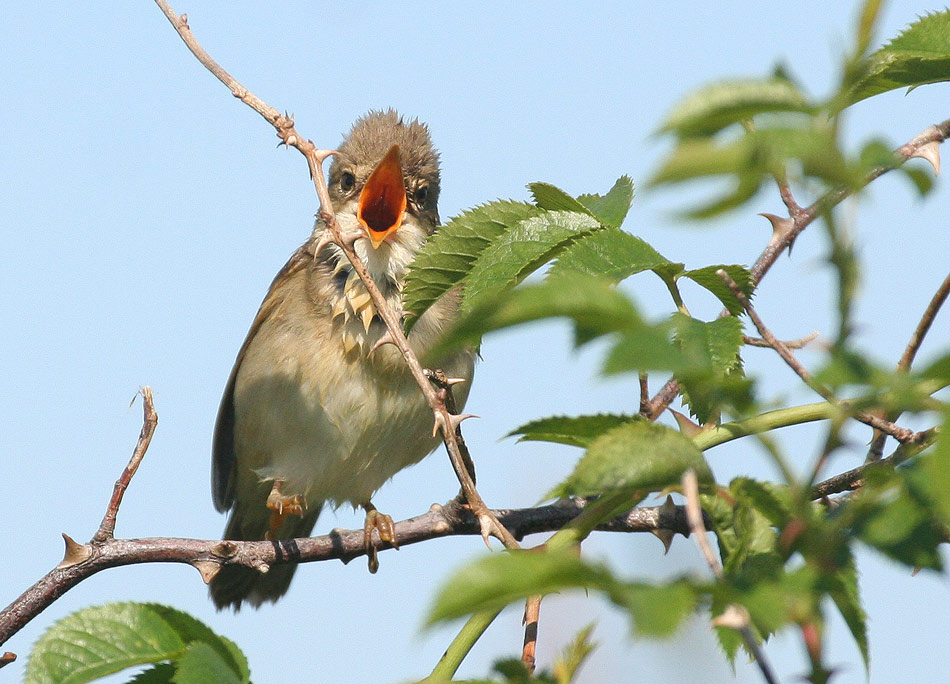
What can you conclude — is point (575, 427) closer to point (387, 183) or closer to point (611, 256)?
point (611, 256)

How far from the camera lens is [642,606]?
0.77m

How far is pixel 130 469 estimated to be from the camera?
7.38 ft

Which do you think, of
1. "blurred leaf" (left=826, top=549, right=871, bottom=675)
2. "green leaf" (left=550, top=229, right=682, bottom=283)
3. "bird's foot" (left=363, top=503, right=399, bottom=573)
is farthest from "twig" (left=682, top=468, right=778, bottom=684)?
"bird's foot" (left=363, top=503, right=399, bottom=573)

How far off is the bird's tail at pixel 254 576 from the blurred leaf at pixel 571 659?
440cm

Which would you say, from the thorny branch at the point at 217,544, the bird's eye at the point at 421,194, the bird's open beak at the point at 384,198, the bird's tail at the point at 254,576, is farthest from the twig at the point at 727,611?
the bird's tail at the point at 254,576

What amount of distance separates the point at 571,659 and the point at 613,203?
3.77ft

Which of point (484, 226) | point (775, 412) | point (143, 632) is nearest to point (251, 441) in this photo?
point (484, 226)

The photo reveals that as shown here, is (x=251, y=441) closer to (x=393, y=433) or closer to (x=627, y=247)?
(x=393, y=433)

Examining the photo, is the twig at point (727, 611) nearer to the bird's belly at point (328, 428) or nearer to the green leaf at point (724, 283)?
the green leaf at point (724, 283)

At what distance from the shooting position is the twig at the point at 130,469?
2248mm

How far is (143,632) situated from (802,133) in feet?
3.74

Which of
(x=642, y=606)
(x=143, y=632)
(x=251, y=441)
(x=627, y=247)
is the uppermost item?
(x=251, y=441)

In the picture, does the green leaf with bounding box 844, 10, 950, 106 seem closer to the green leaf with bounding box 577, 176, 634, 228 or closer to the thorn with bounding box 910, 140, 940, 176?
the thorn with bounding box 910, 140, 940, 176

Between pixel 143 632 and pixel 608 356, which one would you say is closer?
pixel 608 356
